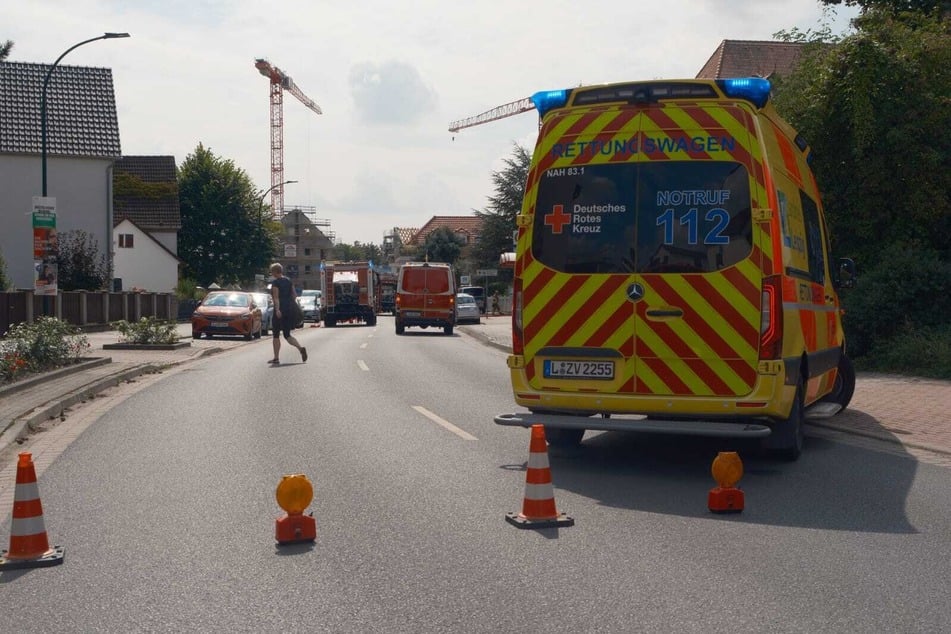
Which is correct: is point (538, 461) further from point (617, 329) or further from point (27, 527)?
point (27, 527)

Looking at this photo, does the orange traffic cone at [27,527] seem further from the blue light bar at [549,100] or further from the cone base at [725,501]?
the blue light bar at [549,100]

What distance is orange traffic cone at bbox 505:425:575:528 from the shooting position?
22.6 feet

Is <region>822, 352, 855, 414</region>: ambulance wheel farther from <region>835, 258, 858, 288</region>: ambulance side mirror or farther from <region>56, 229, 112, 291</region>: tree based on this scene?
<region>56, 229, 112, 291</region>: tree

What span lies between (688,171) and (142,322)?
61.8 feet

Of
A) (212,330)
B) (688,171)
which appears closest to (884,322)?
(688,171)

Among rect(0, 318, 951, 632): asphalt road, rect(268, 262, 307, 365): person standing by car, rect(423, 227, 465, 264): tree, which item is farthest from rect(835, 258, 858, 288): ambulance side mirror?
rect(423, 227, 465, 264): tree

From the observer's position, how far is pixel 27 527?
6051mm

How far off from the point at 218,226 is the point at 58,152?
1124 inches

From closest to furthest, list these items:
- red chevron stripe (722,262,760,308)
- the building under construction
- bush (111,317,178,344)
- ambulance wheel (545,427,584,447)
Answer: red chevron stripe (722,262,760,308) → ambulance wheel (545,427,584,447) → bush (111,317,178,344) → the building under construction

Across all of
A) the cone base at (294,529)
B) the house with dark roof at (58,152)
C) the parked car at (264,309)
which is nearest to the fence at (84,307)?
the parked car at (264,309)

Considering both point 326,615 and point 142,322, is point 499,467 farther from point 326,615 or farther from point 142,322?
point 142,322

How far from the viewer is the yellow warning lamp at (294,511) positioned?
20.7ft

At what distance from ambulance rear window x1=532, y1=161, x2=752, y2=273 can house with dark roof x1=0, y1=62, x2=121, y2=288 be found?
4323 cm

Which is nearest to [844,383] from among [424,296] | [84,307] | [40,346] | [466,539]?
[466,539]
